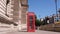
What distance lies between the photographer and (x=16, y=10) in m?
23.7

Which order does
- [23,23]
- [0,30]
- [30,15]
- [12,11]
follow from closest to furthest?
[0,30]
[30,15]
[12,11]
[23,23]

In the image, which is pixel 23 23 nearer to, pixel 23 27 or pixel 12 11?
pixel 23 27

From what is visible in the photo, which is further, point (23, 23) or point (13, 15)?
point (23, 23)

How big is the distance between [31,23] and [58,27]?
517cm

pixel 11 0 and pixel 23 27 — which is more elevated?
pixel 11 0

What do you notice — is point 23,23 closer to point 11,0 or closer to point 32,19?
point 11,0

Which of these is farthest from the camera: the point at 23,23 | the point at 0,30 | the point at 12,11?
the point at 23,23

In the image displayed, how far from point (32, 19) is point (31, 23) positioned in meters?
0.46

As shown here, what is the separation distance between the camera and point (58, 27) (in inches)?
944

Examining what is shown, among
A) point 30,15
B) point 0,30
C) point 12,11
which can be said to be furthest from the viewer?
point 12,11

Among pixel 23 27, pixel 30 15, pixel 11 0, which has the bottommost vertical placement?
pixel 23 27

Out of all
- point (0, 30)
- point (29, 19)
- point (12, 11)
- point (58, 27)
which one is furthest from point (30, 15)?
point (0, 30)

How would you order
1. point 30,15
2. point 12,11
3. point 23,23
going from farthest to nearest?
point 23,23 → point 12,11 → point 30,15

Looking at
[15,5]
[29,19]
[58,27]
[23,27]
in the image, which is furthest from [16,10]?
[23,27]
